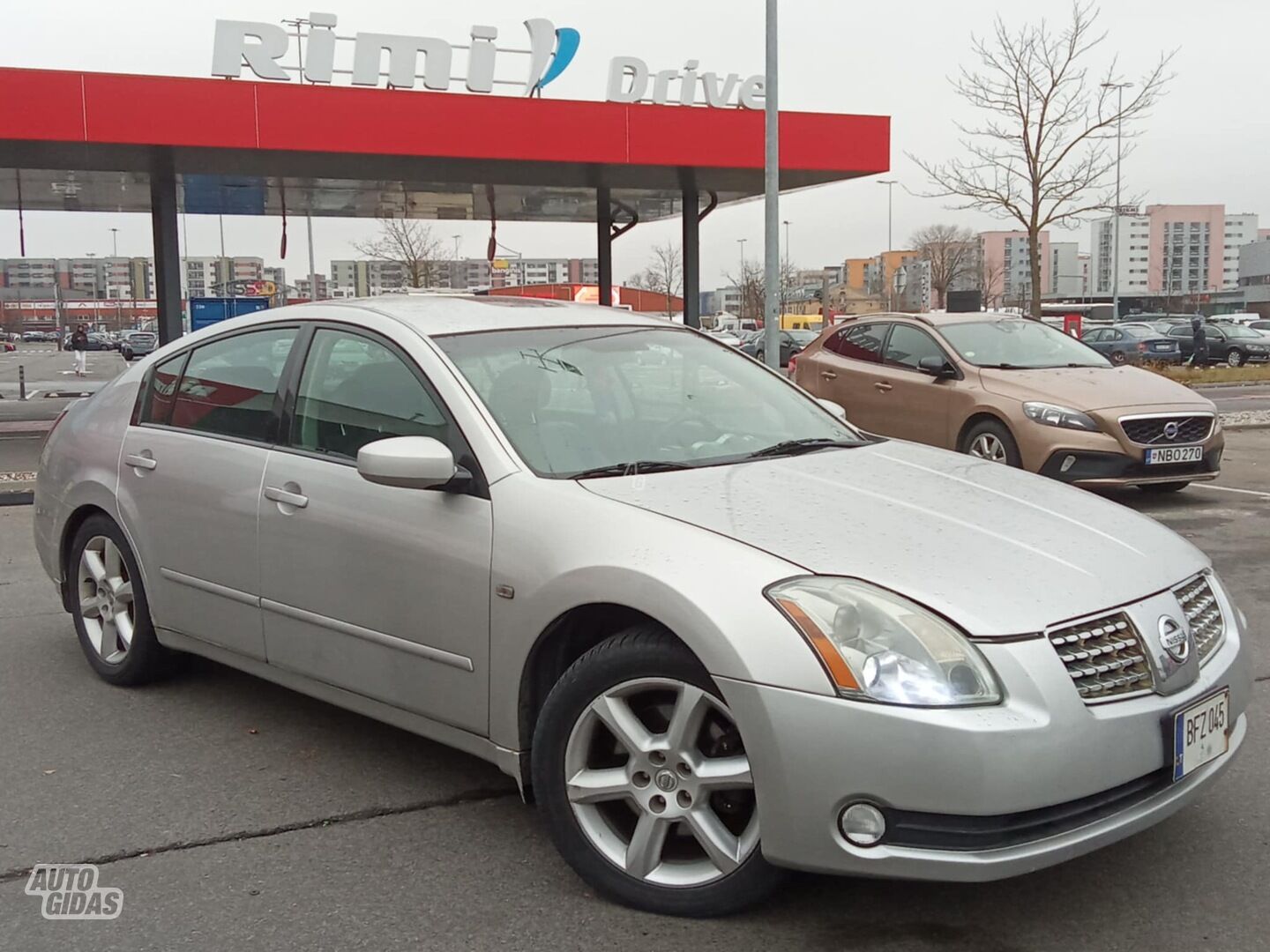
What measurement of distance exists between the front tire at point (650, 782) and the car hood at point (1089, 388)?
670 cm

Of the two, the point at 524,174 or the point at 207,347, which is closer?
the point at 207,347

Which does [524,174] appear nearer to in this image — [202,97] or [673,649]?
[202,97]

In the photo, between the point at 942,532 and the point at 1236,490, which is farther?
the point at 1236,490

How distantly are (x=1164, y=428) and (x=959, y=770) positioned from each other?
276 inches

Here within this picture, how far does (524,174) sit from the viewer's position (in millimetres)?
16406

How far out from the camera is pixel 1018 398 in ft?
29.1

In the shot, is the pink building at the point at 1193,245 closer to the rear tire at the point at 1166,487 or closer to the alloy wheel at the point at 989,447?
the rear tire at the point at 1166,487

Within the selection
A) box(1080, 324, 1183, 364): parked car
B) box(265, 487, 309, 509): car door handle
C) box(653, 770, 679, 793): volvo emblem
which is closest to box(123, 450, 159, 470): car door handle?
box(265, 487, 309, 509): car door handle

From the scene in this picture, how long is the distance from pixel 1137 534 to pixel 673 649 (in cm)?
140

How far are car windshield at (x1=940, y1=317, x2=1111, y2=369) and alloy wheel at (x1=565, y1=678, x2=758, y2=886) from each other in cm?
737

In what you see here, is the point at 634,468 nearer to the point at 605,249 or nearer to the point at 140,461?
the point at 140,461

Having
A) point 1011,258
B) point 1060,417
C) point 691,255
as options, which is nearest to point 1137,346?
point 691,255

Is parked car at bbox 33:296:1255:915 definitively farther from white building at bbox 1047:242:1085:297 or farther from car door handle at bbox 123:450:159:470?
white building at bbox 1047:242:1085:297

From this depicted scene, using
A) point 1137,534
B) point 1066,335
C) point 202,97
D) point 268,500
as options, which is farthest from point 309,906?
point 202,97
